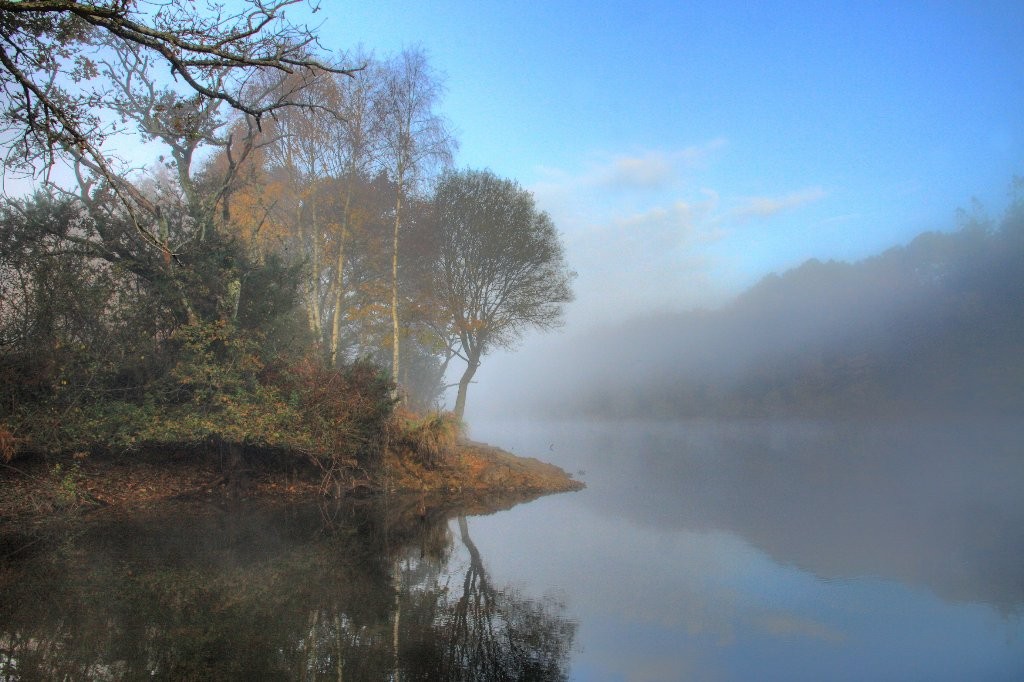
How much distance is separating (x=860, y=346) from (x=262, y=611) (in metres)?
78.2

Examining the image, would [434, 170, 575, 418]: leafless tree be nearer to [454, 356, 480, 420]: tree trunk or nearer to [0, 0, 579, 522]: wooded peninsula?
[454, 356, 480, 420]: tree trunk

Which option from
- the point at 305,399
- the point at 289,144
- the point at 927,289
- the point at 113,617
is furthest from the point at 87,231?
the point at 927,289

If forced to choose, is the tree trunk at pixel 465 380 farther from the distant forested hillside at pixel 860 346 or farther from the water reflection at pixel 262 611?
the distant forested hillside at pixel 860 346

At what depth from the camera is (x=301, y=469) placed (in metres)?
15.6

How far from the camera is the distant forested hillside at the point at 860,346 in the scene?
56500 mm

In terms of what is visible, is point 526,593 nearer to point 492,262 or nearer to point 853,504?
point 853,504

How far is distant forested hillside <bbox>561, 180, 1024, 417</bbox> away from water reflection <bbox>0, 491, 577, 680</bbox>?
6208 centimetres

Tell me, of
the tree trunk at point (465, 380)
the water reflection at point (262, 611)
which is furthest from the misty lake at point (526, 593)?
the tree trunk at point (465, 380)

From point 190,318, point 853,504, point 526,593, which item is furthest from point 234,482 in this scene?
point 853,504

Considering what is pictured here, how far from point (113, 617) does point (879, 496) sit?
18.1 meters

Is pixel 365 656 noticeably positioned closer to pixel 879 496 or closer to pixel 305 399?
pixel 305 399

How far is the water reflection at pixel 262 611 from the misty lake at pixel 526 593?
0.03m

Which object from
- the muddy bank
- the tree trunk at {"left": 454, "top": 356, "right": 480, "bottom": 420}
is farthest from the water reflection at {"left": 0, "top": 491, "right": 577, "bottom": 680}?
the tree trunk at {"left": 454, "top": 356, "right": 480, "bottom": 420}

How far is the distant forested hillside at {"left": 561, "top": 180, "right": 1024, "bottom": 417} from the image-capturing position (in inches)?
2224
